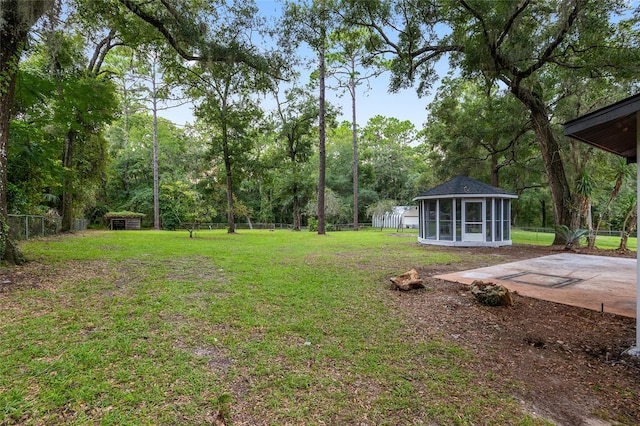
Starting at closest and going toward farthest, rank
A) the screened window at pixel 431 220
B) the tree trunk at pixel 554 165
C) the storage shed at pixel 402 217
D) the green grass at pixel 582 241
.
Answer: the tree trunk at pixel 554 165, the screened window at pixel 431 220, the green grass at pixel 582 241, the storage shed at pixel 402 217

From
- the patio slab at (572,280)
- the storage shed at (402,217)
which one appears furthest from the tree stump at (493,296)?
→ the storage shed at (402,217)

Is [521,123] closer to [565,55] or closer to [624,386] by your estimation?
[565,55]

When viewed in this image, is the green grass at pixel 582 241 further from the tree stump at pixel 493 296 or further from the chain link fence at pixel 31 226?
the chain link fence at pixel 31 226

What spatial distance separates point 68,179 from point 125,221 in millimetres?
9736

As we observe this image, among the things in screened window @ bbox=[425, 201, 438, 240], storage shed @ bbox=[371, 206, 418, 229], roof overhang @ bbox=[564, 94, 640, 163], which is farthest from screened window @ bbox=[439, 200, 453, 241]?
storage shed @ bbox=[371, 206, 418, 229]

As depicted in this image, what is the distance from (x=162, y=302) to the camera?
387 cm

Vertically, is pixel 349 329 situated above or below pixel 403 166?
below

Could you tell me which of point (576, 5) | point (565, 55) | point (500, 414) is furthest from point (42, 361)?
point (565, 55)

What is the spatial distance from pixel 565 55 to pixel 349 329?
32.9 ft

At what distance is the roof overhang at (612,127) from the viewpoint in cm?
263

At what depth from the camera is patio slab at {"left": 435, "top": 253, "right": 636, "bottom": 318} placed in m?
4.18

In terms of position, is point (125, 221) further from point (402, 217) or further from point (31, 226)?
point (402, 217)

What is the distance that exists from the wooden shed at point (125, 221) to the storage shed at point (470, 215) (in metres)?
19.2

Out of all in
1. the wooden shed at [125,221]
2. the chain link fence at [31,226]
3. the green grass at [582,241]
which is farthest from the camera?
the wooden shed at [125,221]
